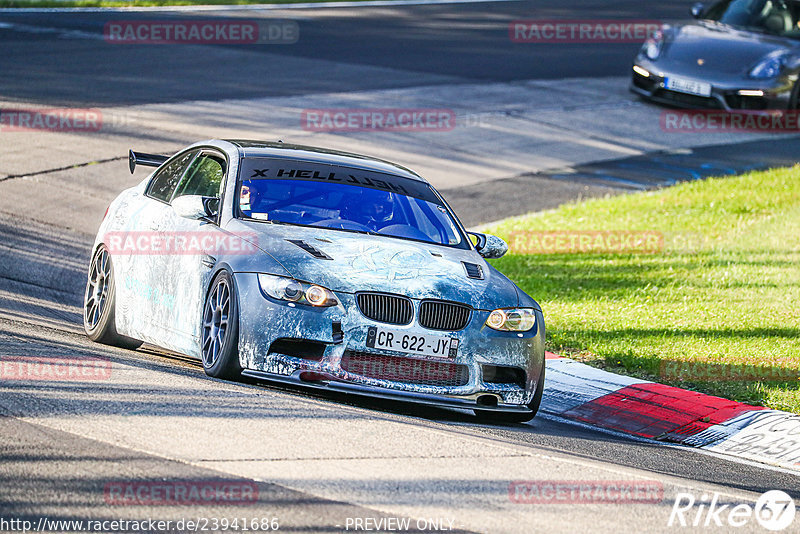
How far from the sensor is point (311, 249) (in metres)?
7.48

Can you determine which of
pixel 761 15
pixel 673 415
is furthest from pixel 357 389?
pixel 761 15

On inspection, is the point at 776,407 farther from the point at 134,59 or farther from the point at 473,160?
the point at 134,59

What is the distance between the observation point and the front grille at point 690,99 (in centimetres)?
1997

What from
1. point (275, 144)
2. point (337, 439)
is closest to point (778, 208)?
point (275, 144)

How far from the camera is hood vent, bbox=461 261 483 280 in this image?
7724mm

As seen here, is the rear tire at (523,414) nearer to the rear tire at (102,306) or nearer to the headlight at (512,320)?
the headlight at (512,320)

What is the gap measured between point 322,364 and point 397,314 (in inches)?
20.7

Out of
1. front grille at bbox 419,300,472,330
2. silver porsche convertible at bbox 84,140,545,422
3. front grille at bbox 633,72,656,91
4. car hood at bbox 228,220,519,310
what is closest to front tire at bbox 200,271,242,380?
silver porsche convertible at bbox 84,140,545,422

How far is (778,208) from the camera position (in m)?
15.4

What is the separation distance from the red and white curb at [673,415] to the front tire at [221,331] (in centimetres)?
254

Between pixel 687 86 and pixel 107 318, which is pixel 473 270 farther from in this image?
pixel 687 86

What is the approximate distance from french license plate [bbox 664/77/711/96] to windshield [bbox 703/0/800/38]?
2311 millimetres

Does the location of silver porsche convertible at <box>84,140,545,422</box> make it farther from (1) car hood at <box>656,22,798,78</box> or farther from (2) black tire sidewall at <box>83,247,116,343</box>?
(1) car hood at <box>656,22,798,78</box>

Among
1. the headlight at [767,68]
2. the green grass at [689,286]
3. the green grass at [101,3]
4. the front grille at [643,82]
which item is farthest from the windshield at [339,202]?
the green grass at [101,3]
